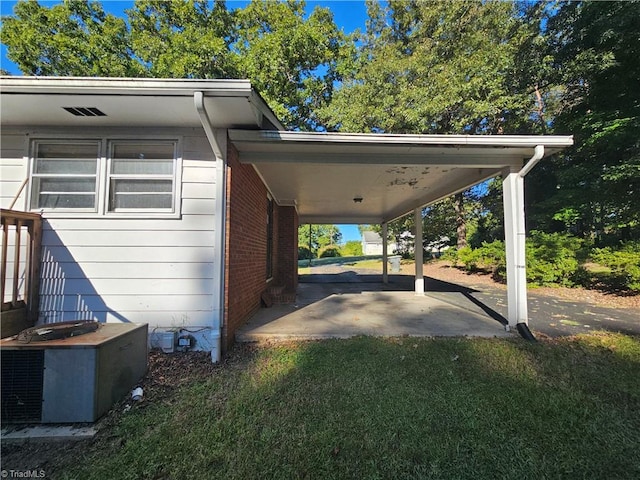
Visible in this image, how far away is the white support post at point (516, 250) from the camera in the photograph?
4559mm

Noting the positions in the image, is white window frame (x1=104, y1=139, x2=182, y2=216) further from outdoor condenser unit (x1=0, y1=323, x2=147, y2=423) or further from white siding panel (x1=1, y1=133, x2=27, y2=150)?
outdoor condenser unit (x1=0, y1=323, x2=147, y2=423)

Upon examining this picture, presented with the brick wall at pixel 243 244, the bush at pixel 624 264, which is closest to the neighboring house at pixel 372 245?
the bush at pixel 624 264

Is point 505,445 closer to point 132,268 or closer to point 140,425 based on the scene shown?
point 140,425

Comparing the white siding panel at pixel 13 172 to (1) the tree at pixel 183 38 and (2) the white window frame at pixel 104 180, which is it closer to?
(2) the white window frame at pixel 104 180

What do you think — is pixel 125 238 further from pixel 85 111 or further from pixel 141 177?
pixel 85 111

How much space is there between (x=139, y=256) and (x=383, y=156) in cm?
366

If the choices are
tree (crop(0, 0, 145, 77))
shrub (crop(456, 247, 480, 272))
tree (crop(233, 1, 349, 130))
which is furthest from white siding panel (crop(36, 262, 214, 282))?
tree (crop(0, 0, 145, 77))

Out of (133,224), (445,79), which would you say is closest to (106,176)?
(133,224)

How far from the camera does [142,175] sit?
3980 mm

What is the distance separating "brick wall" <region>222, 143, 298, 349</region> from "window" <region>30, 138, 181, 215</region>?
726 mm

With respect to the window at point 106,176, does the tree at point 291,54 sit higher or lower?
higher

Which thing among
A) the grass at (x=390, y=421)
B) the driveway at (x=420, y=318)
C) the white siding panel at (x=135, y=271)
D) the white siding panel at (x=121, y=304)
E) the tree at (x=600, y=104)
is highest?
the tree at (x=600, y=104)

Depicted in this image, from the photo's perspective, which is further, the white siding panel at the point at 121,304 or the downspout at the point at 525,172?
the downspout at the point at 525,172

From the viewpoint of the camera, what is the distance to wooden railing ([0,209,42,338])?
3.45 metres
